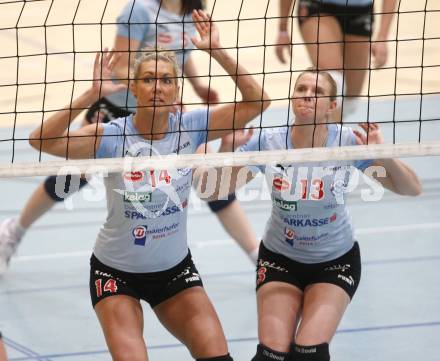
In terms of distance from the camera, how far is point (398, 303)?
20.5ft

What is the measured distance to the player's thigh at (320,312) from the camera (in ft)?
15.0

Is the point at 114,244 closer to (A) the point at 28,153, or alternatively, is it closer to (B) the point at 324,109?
(B) the point at 324,109

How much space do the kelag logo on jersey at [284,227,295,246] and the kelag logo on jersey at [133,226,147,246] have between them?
0.72 metres

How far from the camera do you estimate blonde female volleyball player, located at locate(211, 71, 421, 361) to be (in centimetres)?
477

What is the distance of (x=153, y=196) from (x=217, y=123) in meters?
0.51

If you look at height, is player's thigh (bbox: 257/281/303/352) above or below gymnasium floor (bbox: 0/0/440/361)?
above

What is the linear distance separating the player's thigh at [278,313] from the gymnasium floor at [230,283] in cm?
93

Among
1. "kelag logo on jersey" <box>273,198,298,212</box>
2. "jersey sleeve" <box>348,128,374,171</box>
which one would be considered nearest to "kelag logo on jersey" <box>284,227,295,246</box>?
"kelag logo on jersey" <box>273,198,298,212</box>

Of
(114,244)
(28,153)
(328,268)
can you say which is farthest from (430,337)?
(28,153)

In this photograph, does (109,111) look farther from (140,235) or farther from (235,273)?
(140,235)

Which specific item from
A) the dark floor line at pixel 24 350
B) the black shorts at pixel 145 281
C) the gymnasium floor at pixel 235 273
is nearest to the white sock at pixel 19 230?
the gymnasium floor at pixel 235 273

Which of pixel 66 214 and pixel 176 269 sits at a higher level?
pixel 176 269

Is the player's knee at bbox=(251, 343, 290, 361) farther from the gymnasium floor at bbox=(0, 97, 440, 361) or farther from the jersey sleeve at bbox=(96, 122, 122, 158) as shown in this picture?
the jersey sleeve at bbox=(96, 122, 122, 158)

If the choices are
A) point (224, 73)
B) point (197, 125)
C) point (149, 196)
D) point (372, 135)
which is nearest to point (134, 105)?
point (197, 125)
